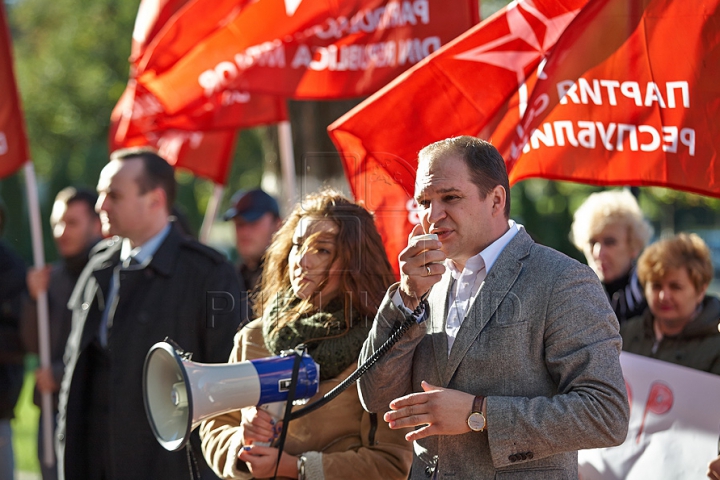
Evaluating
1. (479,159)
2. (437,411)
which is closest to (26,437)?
(437,411)

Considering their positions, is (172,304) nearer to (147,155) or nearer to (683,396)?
(147,155)

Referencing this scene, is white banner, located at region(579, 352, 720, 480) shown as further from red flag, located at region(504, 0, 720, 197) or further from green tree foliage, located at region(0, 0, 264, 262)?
green tree foliage, located at region(0, 0, 264, 262)

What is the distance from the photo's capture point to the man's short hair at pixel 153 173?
14.7 feet

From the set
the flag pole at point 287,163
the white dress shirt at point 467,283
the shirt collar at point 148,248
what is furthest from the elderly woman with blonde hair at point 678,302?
the shirt collar at point 148,248

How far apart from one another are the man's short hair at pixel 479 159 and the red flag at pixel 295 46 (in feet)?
7.62

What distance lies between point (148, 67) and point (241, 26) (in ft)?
3.04

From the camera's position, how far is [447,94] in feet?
12.1

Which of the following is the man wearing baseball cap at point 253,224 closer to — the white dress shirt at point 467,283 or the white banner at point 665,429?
the white banner at point 665,429

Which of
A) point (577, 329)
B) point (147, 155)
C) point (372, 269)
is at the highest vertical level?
point (147, 155)

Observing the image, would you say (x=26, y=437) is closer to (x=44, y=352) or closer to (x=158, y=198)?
(x=44, y=352)

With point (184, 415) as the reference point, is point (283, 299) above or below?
above

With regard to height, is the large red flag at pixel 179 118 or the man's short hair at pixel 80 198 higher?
the large red flag at pixel 179 118

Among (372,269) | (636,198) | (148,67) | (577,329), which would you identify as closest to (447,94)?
(372,269)

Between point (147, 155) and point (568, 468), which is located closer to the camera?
point (568, 468)
